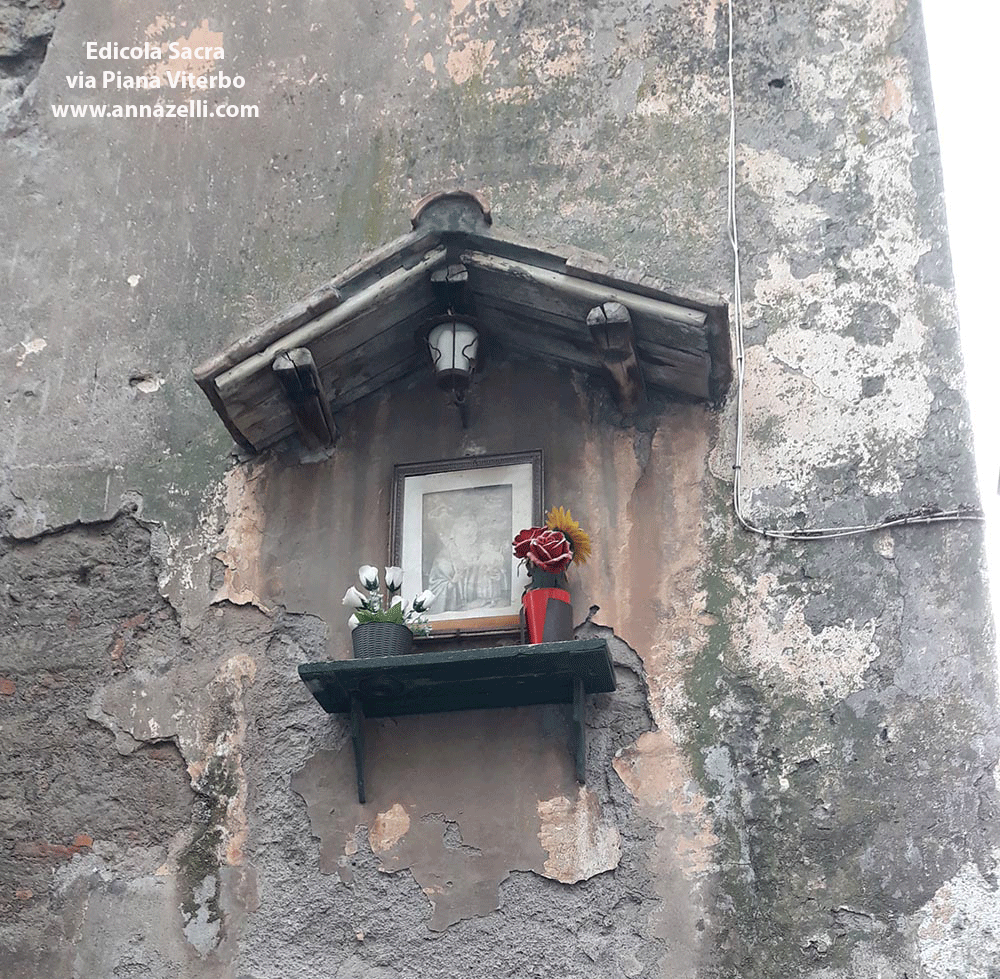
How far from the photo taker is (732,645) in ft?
15.6

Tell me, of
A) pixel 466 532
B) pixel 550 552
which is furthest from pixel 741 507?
pixel 466 532

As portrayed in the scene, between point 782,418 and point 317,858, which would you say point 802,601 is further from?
point 317,858

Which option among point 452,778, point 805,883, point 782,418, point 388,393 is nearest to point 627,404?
point 782,418

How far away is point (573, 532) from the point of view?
4.85 m

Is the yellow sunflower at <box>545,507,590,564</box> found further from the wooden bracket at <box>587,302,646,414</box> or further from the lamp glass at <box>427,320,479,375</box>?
the lamp glass at <box>427,320,479,375</box>

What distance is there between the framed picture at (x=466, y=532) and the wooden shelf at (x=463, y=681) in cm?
25

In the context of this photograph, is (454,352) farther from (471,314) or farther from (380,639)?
(380,639)

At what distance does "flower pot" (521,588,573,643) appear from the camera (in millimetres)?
4699

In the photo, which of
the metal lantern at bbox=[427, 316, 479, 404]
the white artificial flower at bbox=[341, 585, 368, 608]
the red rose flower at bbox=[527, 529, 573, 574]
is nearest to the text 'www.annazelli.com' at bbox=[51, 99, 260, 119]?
the metal lantern at bbox=[427, 316, 479, 404]

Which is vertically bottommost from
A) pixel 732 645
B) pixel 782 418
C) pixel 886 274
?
pixel 732 645

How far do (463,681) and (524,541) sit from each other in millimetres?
517

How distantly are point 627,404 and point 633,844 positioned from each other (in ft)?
5.27

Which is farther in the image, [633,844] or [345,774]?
[345,774]

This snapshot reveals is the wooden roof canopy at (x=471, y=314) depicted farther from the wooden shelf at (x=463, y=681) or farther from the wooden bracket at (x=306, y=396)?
the wooden shelf at (x=463, y=681)
